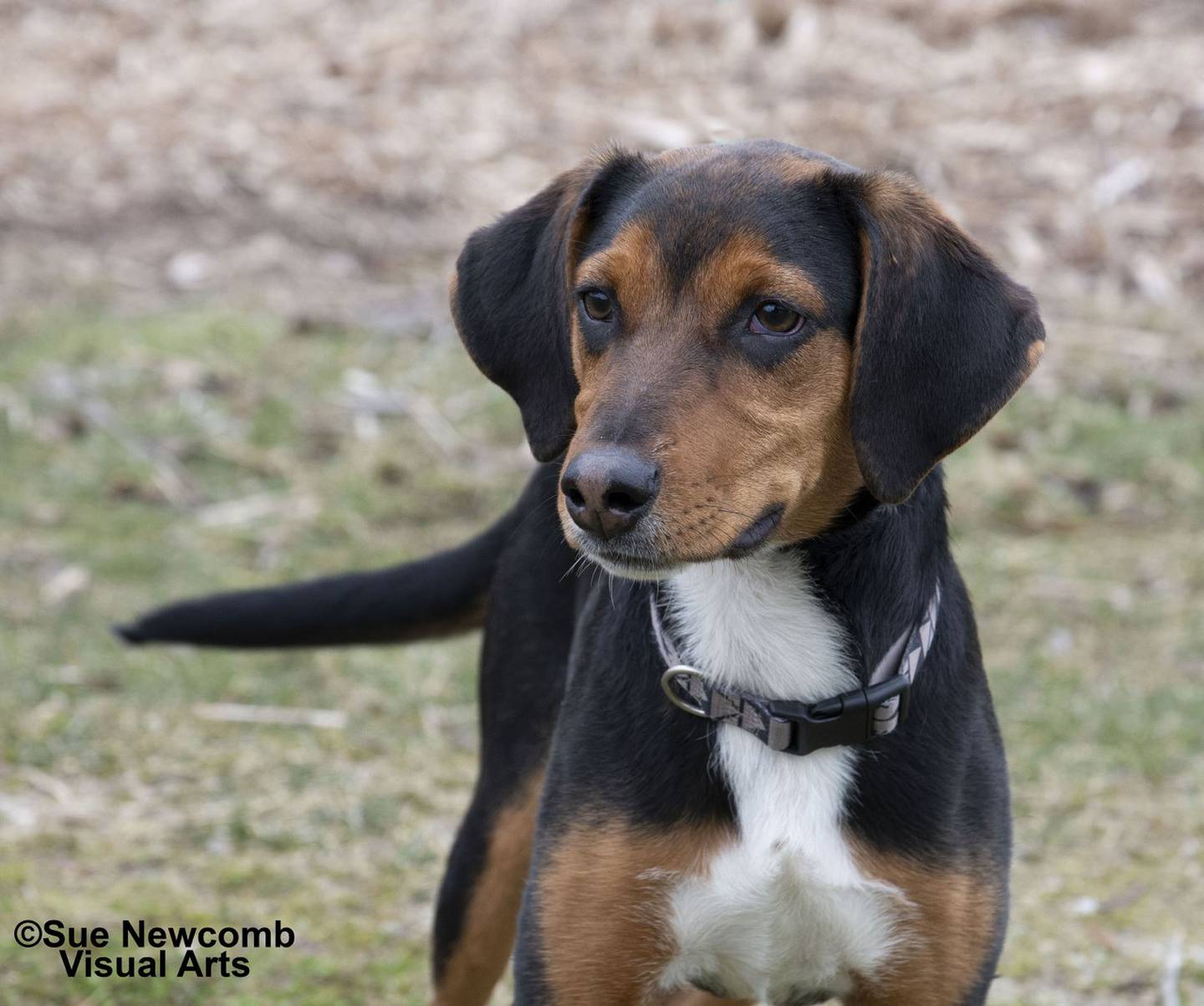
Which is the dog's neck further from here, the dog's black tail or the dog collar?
the dog's black tail

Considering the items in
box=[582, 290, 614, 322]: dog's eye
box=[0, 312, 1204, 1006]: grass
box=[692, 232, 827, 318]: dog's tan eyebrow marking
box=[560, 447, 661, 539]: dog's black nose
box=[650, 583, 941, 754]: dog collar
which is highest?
box=[692, 232, 827, 318]: dog's tan eyebrow marking

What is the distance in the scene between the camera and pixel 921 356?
332 centimetres

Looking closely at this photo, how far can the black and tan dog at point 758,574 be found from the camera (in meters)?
3.29

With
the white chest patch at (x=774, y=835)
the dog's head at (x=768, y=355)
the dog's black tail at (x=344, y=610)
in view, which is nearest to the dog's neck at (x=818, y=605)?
the white chest patch at (x=774, y=835)

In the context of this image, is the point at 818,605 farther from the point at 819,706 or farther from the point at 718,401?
the point at 718,401

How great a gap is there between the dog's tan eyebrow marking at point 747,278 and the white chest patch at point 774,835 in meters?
0.56

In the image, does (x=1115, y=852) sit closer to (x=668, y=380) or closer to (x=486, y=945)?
(x=486, y=945)

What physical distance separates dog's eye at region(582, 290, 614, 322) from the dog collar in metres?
0.70

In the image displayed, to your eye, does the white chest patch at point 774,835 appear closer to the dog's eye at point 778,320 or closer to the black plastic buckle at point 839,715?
the black plastic buckle at point 839,715

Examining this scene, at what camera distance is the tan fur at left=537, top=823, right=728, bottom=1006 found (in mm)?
3467

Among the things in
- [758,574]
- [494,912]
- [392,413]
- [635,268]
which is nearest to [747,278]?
[635,268]

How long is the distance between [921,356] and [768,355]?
283 millimetres

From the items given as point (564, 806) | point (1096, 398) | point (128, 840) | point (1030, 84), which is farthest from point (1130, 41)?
point (564, 806)

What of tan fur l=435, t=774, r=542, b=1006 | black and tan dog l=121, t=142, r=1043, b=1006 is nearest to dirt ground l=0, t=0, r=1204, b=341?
tan fur l=435, t=774, r=542, b=1006
